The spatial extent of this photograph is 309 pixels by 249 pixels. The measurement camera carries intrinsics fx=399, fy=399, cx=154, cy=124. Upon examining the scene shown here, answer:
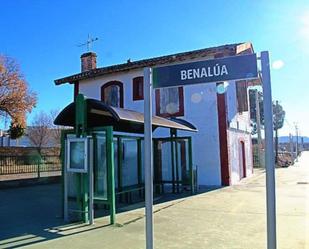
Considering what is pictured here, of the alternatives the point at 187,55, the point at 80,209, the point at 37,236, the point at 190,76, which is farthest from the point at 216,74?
the point at 187,55

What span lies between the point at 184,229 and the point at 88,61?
735 inches

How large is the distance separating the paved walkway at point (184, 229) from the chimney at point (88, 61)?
47.9 feet

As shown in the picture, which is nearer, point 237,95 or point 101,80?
point 237,95

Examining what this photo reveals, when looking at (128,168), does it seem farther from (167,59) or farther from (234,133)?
(234,133)

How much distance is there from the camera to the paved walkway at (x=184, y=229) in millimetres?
7180

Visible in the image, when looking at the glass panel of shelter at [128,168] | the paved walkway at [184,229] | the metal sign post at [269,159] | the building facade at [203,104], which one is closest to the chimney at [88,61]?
the building facade at [203,104]

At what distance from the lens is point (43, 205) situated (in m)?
12.3

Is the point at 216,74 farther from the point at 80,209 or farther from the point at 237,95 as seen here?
the point at 237,95

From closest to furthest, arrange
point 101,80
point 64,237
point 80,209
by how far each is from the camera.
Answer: point 64,237 < point 80,209 < point 101,80

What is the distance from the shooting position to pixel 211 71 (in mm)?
5148

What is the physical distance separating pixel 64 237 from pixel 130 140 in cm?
623

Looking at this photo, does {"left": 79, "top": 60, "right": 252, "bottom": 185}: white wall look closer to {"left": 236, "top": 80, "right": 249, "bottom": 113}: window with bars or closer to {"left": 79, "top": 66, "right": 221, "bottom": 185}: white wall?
{"left": 79, "top": 66, "right": 221, "bottom": 185}: white wall

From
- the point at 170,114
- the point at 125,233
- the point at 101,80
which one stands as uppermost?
the point at 101,80

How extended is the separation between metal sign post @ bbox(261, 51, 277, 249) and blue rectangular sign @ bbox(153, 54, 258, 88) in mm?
255
